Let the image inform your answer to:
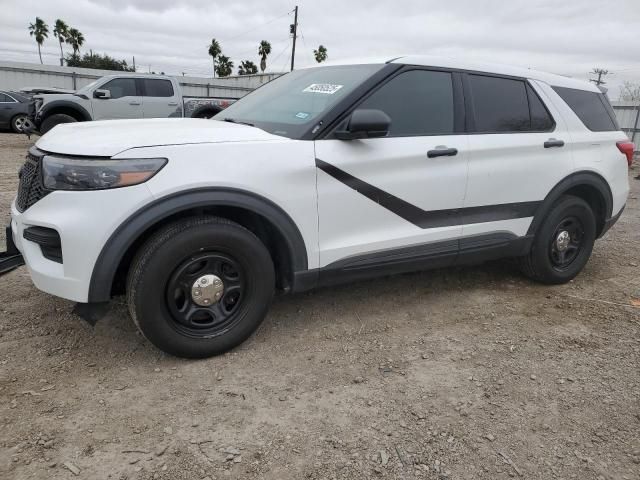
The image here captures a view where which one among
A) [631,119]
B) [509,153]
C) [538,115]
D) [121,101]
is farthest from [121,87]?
[631,119]

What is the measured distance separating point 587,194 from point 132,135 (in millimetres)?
3709

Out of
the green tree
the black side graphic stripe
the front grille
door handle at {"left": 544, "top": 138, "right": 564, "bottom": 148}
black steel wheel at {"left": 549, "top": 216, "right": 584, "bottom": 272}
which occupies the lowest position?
black steel wheel at {"left": 549, "top": 216, "right": 584, "bottom": 272}

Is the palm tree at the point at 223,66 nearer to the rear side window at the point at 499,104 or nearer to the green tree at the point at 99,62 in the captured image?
the green tree at the point at 99,62

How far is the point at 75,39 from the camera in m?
65.8

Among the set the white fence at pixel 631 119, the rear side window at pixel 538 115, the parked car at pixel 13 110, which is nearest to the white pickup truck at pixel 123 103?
the parked car at pixel 13 110

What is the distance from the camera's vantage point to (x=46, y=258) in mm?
2643

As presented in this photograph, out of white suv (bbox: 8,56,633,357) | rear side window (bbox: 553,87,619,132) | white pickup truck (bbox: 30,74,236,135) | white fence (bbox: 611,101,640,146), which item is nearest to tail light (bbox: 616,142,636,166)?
rear side window (bbox: 553,87,619,132)

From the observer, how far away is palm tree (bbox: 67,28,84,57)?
2585 inches

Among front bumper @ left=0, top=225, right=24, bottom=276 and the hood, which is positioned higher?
the hood

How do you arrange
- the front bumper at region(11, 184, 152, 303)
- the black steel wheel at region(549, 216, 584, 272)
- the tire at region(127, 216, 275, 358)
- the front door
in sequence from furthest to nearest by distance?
the black steel wheel at region(549, 216, 584, 272) → the front door → the tire at region(127, 216, 275, 358) → the front bumper at region(11, 184, 152, 303)

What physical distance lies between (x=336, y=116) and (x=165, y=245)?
1.25m

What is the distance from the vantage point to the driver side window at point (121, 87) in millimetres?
12695

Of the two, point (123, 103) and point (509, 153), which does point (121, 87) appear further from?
point (509, 153)

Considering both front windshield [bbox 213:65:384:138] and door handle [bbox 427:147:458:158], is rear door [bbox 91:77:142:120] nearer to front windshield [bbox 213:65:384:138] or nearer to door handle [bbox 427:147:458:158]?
front windshield [bbox 213:65:384:138]
